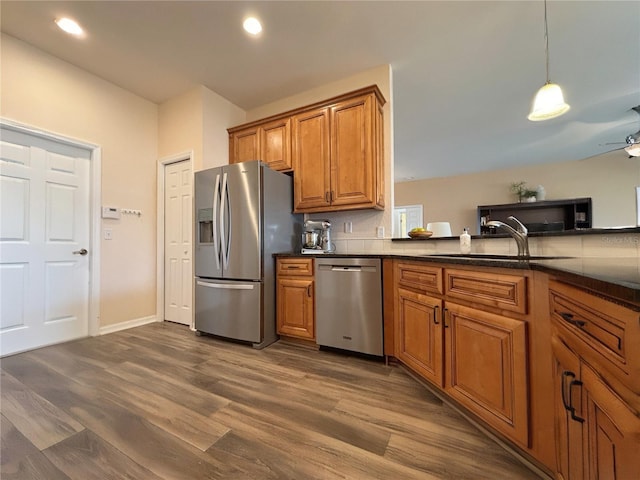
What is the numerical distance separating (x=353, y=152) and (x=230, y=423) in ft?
7.83

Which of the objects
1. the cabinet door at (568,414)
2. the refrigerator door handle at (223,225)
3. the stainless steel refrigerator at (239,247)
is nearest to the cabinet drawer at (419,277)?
the cabinet door at (568,414)

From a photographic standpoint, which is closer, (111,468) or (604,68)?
(111,468)

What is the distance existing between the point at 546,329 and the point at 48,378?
10.0 feet

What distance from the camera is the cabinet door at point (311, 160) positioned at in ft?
8.92

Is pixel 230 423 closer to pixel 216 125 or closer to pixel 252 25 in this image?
pixel 252 25

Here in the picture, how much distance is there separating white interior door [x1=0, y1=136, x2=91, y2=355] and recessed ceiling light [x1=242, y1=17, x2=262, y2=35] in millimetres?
2270

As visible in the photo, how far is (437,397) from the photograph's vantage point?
5.20 ft

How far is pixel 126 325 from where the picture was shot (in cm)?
301

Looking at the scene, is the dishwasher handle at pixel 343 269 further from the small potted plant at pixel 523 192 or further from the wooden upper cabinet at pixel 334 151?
the small potted plant at pixel 523 192

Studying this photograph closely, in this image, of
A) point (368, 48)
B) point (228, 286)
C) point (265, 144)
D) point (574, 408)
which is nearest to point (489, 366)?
point (574, 408)

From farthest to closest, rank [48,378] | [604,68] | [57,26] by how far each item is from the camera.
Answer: [604,68] → [57,26] → [48,378]

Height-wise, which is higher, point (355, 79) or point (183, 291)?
point (355, 79)

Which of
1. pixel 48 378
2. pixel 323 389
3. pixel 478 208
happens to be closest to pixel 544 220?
pixel 478 208

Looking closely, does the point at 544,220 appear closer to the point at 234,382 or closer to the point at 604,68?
the point at 604,68
